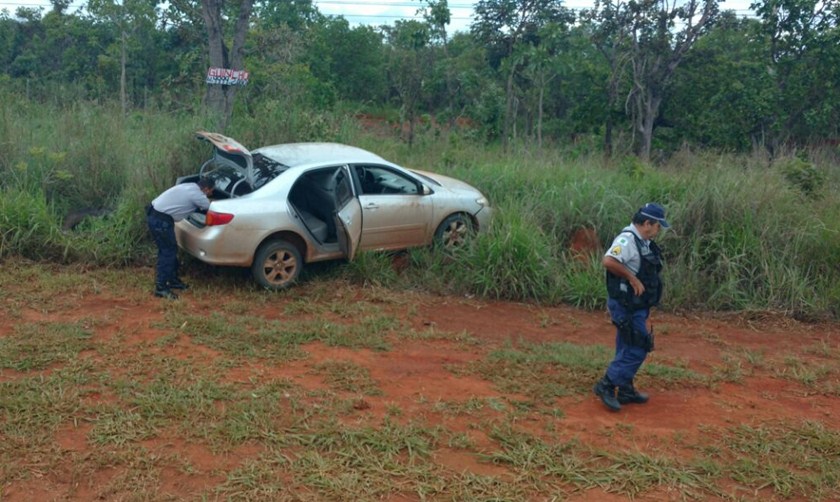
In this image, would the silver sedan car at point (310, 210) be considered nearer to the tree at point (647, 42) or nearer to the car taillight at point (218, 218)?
the car taillight at point (218, 218)

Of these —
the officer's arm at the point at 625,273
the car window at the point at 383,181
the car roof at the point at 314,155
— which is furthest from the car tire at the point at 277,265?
the officer's arm at the point at 625,273

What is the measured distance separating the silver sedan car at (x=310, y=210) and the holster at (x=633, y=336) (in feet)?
12.1

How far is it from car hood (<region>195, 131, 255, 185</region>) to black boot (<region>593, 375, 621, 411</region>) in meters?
4.51

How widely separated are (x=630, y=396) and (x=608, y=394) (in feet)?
0.64

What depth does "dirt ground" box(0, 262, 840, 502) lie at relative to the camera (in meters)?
4.50

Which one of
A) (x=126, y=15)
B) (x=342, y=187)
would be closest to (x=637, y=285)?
(x=342, y=187)

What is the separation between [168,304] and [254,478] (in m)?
3.76

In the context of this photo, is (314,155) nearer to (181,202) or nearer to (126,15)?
(181,202)

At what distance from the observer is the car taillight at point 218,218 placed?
305 inches

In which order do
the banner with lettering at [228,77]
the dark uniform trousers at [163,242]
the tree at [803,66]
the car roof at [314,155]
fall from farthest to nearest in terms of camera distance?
the tree at [803,66], the banner with lettering at [228,77], the car roof at [314,155], the dark uniform trousers at [163,242]

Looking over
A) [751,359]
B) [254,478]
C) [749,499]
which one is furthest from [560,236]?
[254,478]

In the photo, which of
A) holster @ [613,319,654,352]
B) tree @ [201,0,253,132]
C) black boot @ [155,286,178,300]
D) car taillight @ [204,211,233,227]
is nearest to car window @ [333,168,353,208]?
car taillight @ [204,211,233,227]

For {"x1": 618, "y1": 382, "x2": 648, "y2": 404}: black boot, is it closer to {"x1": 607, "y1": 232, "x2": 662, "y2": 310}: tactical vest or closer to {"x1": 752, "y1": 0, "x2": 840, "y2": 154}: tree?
{"x1": 607, "y1": 232, "x2": 662, "y2": 310}: tactical vest

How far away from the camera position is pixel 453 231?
30.3ft
